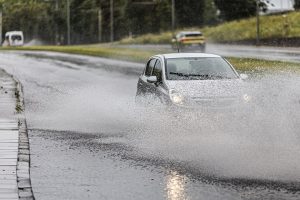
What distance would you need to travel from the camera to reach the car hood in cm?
1311

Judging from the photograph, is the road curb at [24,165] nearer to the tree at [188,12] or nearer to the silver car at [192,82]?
the silver car at [192,82]

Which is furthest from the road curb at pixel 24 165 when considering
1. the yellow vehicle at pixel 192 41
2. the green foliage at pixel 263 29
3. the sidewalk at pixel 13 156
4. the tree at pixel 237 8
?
the tree at pixel 237 8

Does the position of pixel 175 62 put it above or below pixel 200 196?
above

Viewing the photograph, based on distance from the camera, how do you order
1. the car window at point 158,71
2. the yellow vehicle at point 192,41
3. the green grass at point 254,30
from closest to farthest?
the car window at point 158,71 → the yellow vehicle at point 192,41 → the green grass at point 254,30

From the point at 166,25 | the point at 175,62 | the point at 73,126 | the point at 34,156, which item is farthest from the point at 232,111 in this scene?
the point at 166,25

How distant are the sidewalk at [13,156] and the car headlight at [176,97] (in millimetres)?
2937

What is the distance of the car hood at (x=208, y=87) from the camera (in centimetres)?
1311

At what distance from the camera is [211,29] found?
3804 inches

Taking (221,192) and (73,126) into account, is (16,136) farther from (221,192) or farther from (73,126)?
(221,192)

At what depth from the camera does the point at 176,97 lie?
13.3 metres

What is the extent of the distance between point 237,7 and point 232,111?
9747cm

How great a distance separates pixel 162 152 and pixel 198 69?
4.44 meters

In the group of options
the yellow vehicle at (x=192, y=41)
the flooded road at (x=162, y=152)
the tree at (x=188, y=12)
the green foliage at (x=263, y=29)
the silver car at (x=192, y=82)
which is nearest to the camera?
the flooded road at (x=162, y=152)

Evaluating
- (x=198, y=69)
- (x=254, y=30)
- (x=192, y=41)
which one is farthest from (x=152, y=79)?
→ (x=254, y=30)
